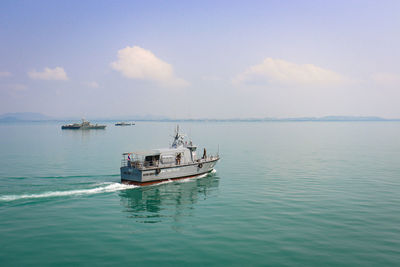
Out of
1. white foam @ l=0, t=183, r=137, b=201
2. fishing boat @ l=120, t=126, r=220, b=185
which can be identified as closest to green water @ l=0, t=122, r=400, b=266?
white foam @ l=0, t=183, r=137, b=201

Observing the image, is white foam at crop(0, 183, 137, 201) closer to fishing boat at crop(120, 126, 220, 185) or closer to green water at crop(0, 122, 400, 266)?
green water at crop(0, 122, 400, 266)

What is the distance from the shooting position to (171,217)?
24391mm

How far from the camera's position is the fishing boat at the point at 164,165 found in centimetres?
3528

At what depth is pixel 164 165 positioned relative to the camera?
37562 millimetres

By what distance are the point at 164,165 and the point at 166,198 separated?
766 centimetres

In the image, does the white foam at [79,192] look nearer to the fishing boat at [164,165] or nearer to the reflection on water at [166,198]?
the fishing boat at [164,165]

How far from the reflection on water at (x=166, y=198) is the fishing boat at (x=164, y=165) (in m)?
1.15

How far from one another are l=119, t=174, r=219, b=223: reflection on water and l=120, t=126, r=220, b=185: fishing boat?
3.77 feet

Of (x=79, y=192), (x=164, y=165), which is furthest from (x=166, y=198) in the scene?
(x=79, y=192)

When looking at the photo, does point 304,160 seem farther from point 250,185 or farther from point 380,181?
point 250,185

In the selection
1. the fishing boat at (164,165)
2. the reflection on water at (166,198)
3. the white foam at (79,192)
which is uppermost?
the fishing boat at (164,165)

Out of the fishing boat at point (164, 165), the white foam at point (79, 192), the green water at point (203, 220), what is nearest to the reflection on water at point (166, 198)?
the green water at point (203, 220)

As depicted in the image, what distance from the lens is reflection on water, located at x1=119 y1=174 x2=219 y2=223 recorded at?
2523 cm

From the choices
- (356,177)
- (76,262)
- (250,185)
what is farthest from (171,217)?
(356,177)
